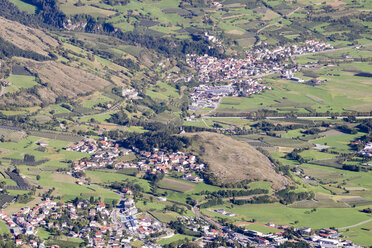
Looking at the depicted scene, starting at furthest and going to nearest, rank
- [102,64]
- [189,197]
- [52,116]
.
Result: [102,64]
[52,116]
[189,197]

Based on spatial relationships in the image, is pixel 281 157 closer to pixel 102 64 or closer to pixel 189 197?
pixel 189 197

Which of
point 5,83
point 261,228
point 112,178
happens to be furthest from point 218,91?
point 261,228

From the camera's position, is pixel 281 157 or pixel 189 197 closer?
pixel 189 197

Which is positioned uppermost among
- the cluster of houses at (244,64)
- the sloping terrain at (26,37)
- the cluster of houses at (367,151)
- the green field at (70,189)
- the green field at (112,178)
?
the sloping terrain at (26,37)

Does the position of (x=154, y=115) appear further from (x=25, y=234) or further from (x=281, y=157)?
(x=25, y=234)

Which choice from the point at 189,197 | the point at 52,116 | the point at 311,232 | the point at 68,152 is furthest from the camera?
the point at 52,116

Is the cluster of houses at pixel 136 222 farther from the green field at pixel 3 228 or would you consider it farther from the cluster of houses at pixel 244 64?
the cluster of houses at pixel 244 64

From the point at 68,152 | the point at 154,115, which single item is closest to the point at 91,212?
the point at 68,152

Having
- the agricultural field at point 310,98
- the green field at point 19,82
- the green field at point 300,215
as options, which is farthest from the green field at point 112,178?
the agricultural field at point 310,98
